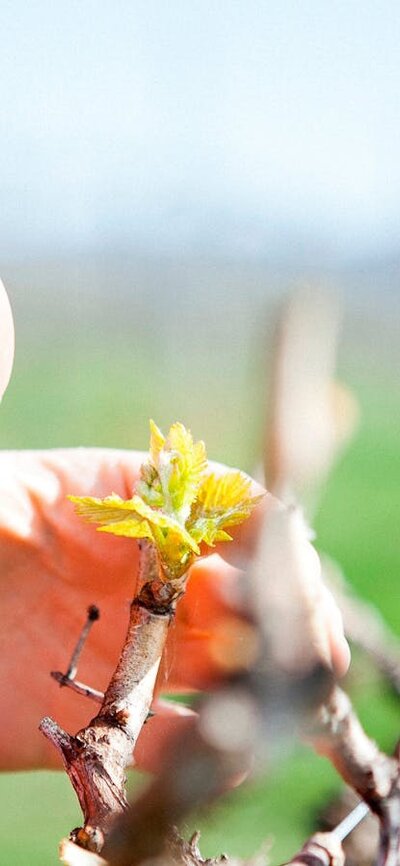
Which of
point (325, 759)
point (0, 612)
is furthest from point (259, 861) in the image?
point (0, 612)

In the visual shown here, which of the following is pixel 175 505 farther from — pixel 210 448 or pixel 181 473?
pixel 210 448

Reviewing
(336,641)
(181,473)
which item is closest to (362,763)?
(336,641)

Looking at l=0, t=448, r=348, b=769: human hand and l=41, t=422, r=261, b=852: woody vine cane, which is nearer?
l=41, t=422, r=261, b=852: woody vine cane

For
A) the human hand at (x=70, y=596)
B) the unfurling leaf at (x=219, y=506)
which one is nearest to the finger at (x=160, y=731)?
the human hand at (x=70, y=596)

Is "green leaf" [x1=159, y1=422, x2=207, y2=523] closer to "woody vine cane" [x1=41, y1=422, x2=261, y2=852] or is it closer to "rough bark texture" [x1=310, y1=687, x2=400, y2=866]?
"woody vine cane" [x1=41, y1=422, x2=261, y2=852]

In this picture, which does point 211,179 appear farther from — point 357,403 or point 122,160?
point 357,403

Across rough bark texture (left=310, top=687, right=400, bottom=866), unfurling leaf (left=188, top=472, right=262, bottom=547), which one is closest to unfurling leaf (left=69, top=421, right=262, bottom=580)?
unfurling leaf (left=188, top=472, right=262, bottom=547)
